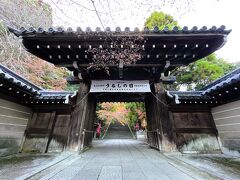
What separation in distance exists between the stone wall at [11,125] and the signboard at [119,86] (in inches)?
102

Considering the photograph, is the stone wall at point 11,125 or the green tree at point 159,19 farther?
the green tree at point 159,19

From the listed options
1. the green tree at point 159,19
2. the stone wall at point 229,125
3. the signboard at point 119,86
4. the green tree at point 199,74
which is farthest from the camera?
the green tree at point 159,19

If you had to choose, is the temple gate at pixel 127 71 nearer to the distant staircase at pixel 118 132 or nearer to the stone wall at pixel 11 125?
the stone wall at pixel 11 125

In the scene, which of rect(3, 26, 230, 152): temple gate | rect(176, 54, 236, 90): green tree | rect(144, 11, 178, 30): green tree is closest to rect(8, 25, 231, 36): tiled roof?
rect(3, 26, 230, 152): temple gate

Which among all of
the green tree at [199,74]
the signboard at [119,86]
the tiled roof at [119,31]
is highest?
the green tree at [199,74]

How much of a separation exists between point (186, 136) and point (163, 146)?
0.96 meters

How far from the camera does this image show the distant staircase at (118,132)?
74.9ft

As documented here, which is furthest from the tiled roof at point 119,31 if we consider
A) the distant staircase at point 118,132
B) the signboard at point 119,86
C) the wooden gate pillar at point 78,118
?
the distant staircase at point 118,132

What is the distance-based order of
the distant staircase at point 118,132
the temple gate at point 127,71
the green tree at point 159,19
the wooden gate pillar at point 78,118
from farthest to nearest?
the distant staircase at point 118,132
the green tree at point 159,19
the wooden gate pillar at point 78,118
the temple gate at point 127,71

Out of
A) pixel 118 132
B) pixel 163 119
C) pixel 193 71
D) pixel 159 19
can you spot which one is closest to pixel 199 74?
pixel 193 71

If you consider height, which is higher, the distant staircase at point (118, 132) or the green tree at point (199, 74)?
the green tree at point (199, 74)

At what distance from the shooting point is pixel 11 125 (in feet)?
17.8

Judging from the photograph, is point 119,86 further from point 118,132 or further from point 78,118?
point 118,132

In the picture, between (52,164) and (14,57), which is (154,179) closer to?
(52,164)
